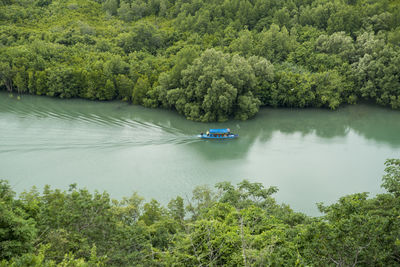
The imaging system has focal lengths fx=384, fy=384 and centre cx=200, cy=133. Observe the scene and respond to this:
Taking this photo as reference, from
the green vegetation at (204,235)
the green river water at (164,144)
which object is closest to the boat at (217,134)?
the green river water at (164,144)

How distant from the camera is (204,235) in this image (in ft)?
24.2

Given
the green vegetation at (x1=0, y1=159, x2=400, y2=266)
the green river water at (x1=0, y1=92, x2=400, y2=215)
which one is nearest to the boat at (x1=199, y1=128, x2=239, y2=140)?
the green river water at (x1=0, y1=92, x2=400, y2=215)

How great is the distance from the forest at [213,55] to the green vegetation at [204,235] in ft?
42.1

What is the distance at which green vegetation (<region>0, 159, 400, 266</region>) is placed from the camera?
6.55 metres

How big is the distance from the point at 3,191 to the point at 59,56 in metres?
21.2

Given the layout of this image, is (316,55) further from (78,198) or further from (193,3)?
(78,198)

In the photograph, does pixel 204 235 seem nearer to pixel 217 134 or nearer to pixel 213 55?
pixel 217 134

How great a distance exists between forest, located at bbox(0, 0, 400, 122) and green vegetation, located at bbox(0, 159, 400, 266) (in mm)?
12823

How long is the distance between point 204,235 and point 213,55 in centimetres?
1680

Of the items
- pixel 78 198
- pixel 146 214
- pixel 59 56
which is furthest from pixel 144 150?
pixel 59 56

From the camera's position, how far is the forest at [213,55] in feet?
75.4

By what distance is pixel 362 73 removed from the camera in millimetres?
25000

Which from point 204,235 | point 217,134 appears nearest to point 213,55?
point 217,134

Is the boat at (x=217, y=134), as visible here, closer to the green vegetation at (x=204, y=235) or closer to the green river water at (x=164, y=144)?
the green river water at (x=164, y=144)
